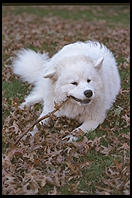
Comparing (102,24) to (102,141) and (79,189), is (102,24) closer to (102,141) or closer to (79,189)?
(102,141)

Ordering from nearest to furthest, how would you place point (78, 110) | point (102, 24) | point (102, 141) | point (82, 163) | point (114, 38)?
1. point (82, 163)
2. point (102, 141)
3. point (78, 110)
4. point (114, 38)
5. point (102, 24)

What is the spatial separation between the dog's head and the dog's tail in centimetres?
127

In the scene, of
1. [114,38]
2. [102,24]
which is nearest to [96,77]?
[114,38]

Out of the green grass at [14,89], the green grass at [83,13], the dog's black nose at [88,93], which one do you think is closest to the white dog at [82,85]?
the dog's black nose at [88,93]

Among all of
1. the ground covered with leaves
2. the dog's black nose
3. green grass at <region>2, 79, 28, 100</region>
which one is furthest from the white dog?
green grass at <region>2, 79, 28, 100</region>

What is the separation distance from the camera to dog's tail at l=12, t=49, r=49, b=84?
5.76 meters

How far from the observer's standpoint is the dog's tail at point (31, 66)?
5.76m

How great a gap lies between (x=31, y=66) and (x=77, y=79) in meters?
1.74

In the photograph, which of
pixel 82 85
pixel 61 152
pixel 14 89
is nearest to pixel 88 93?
pixel 82 85

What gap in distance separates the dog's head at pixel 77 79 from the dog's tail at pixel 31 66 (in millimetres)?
1270

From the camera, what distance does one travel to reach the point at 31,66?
18.9 feet

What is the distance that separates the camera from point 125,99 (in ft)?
17.6

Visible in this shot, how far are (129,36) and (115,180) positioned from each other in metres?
6.96

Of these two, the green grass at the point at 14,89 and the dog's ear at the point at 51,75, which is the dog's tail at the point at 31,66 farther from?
the dog's ear at the point at 51,75
